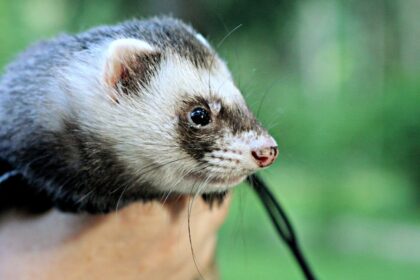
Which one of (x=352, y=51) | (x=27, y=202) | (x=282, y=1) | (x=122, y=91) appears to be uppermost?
(x=282, y=1)

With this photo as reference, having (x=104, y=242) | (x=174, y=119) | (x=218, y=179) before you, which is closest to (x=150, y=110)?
(x=174, y=119)

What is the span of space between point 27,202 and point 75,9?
49.3 inches

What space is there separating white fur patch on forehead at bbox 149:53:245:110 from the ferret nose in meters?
0.12

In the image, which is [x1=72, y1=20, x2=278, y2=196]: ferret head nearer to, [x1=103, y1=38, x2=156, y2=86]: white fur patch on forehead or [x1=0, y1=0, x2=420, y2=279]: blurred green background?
[x1=103, y1=38, x2=156, y2=86]: white fur patch on forehead

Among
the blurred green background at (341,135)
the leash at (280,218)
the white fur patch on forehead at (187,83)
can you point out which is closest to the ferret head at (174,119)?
the white fur patch on forehead at (187,83)

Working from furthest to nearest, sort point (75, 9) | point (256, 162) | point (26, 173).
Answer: point (75, 9)
point (26, 173)
point (256, 162)

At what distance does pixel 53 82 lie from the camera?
3.37 ft

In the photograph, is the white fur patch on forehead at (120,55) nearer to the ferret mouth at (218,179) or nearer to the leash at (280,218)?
the ferret mouth at (218,179)

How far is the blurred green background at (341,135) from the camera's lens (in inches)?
103

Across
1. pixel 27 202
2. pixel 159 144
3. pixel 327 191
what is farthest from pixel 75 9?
pixel 327 191

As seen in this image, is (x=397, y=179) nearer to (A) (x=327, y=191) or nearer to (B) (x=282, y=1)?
(A) (x=327, y=191)

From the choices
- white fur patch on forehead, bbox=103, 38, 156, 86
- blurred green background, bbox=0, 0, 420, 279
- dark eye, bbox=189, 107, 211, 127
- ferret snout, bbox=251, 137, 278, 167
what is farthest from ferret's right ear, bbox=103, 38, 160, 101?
blurred green background, bbox=0, 0, 420, 279

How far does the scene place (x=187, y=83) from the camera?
3.26 feet

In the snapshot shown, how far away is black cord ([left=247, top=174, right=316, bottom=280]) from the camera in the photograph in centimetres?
114
